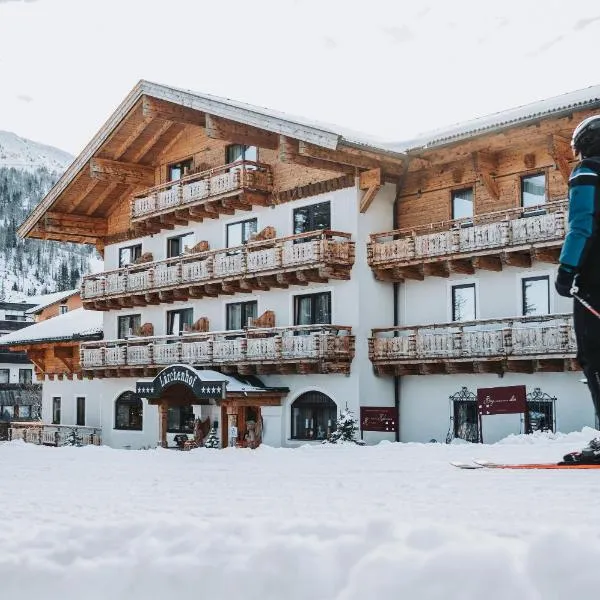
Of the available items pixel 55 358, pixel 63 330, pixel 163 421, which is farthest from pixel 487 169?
pixel 55 358

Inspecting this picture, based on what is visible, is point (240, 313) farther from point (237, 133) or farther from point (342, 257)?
point (237, 133)

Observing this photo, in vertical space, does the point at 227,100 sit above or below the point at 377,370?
above

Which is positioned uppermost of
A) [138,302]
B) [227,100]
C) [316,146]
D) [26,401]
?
[227,100]

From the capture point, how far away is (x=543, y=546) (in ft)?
12.3

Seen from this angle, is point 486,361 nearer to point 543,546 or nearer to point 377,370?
point 377,370

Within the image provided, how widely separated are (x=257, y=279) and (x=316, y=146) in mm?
5239

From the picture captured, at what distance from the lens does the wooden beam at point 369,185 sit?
84.5ft

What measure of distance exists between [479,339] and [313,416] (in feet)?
Result: 21.0

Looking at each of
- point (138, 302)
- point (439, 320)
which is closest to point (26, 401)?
point (138, 302)

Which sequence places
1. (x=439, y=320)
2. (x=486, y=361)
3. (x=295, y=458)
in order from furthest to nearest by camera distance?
(x=439, y=320), (x=486, y=361), (x=295, y=458)

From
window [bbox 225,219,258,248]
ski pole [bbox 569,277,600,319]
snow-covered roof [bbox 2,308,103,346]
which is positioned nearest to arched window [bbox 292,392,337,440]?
window [bbox 225,219,258,248]

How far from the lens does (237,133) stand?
27.4 metres

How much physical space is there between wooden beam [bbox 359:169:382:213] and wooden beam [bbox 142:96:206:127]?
6052 millimetres

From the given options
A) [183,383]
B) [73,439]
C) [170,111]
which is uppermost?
[170,111]
